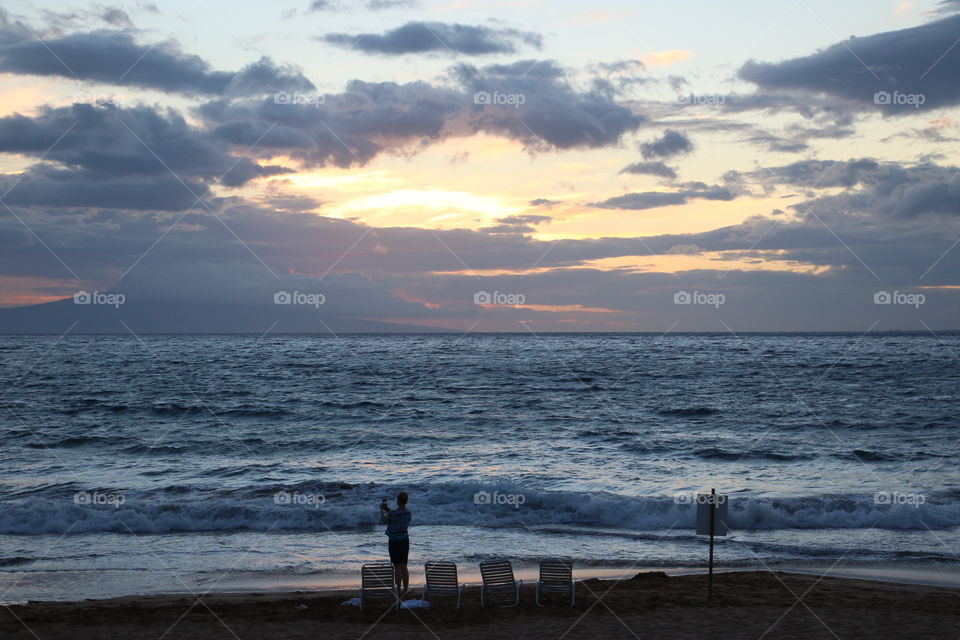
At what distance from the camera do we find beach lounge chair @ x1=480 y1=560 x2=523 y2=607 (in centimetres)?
1248

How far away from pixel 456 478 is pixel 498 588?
12827 millimetres

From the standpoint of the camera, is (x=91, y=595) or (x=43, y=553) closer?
(x=91, y=595)

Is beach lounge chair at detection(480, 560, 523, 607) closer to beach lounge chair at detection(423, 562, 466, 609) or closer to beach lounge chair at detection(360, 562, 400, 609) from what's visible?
beach lounge chair at detection(423, 562, 466, 609)

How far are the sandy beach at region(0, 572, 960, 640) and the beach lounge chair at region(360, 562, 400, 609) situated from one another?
26 cm

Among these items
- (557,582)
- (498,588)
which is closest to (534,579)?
(557,582)

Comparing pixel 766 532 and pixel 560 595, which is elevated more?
pixel 560 595

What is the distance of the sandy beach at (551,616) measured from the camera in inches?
440

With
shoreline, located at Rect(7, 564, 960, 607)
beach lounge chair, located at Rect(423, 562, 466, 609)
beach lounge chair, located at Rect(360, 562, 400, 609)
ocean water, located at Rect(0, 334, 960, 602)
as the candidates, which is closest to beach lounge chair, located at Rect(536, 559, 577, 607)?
beach lounge chair, located at Rect(423, 562, 466, 609)

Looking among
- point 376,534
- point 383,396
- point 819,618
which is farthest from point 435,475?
point 383,396

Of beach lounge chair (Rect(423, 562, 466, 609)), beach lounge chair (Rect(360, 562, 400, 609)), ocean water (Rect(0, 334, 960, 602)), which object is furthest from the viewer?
ocean water (Rect(0, 334, 960, 602))

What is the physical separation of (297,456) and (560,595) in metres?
19.6

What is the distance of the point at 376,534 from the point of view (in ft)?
63.1

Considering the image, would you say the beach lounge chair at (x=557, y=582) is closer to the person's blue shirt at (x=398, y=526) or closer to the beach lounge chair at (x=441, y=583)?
the beach lounge chair at (x=441, y=583)

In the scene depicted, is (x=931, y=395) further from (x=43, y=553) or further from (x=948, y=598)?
(x=43, y=553)
